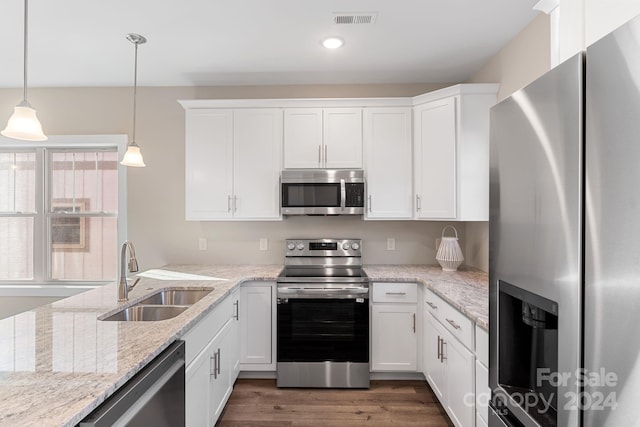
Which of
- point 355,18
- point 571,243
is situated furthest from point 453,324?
point 355,18

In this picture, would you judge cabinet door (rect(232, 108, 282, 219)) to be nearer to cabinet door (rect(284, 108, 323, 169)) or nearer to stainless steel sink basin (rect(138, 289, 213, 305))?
cabinet door (rect(284, 108, 323, 169))

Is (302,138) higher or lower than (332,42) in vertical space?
lower

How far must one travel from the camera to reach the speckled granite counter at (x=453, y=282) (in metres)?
1.85

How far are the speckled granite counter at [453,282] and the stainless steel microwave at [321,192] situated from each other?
0.64 meters

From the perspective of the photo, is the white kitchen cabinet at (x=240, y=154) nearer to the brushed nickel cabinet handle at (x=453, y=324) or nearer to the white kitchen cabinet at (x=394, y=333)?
the white kitchen cabinet at (x=394, y=333)

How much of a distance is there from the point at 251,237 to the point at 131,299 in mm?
1540

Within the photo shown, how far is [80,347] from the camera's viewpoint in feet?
4.25

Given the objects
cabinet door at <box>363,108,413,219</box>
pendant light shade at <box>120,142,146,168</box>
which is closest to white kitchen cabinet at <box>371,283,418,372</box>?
cabinet door at <box>363,108,413,219</box>

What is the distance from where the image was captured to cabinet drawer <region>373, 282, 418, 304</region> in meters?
2.81

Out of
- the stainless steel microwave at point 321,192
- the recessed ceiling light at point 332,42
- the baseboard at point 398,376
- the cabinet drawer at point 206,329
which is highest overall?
the recessed ceiling light at point 332,42

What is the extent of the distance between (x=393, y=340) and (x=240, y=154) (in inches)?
82.6

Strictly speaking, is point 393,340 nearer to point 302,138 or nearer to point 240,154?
point 302,138

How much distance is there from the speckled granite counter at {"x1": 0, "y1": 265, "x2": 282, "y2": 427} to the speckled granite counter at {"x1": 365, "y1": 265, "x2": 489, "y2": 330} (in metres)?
1.41

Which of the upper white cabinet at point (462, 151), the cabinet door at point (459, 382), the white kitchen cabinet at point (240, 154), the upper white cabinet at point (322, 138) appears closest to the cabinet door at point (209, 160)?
the white kitchen cabinet at point (240, 154)
